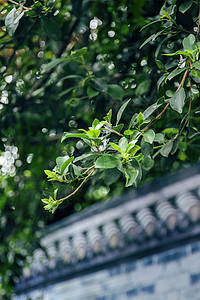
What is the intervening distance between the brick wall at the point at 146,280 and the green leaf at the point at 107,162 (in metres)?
2.36

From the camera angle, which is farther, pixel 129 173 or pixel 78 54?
pixel 78 54

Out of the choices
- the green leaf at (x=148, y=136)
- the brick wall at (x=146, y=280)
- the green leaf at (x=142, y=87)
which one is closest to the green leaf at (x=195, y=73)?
the green leaf at (x=148, y=136)

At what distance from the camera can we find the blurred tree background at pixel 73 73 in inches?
53.7

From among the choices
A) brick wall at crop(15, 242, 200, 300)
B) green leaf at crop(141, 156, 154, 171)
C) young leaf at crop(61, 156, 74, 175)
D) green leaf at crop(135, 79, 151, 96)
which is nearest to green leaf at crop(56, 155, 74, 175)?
young leaf at crop(61, 156, 74, 175)

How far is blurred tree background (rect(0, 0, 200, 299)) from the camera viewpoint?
1.36 meters

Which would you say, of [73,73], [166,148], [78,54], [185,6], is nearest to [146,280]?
[73,73]

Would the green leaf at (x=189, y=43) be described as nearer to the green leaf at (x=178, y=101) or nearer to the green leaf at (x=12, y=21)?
the green leaf at (x=178, y=101)

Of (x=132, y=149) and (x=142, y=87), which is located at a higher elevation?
(x=132, y=149)

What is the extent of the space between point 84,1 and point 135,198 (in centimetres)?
290

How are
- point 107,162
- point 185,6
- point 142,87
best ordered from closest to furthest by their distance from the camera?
point 107,162, point 185,6, point 142,87

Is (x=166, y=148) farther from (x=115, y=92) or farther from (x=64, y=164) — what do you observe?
(x=115, y=92)

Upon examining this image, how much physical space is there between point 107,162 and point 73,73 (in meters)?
0.89

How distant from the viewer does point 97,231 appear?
4.37 meters

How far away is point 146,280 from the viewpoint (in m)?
3.76
